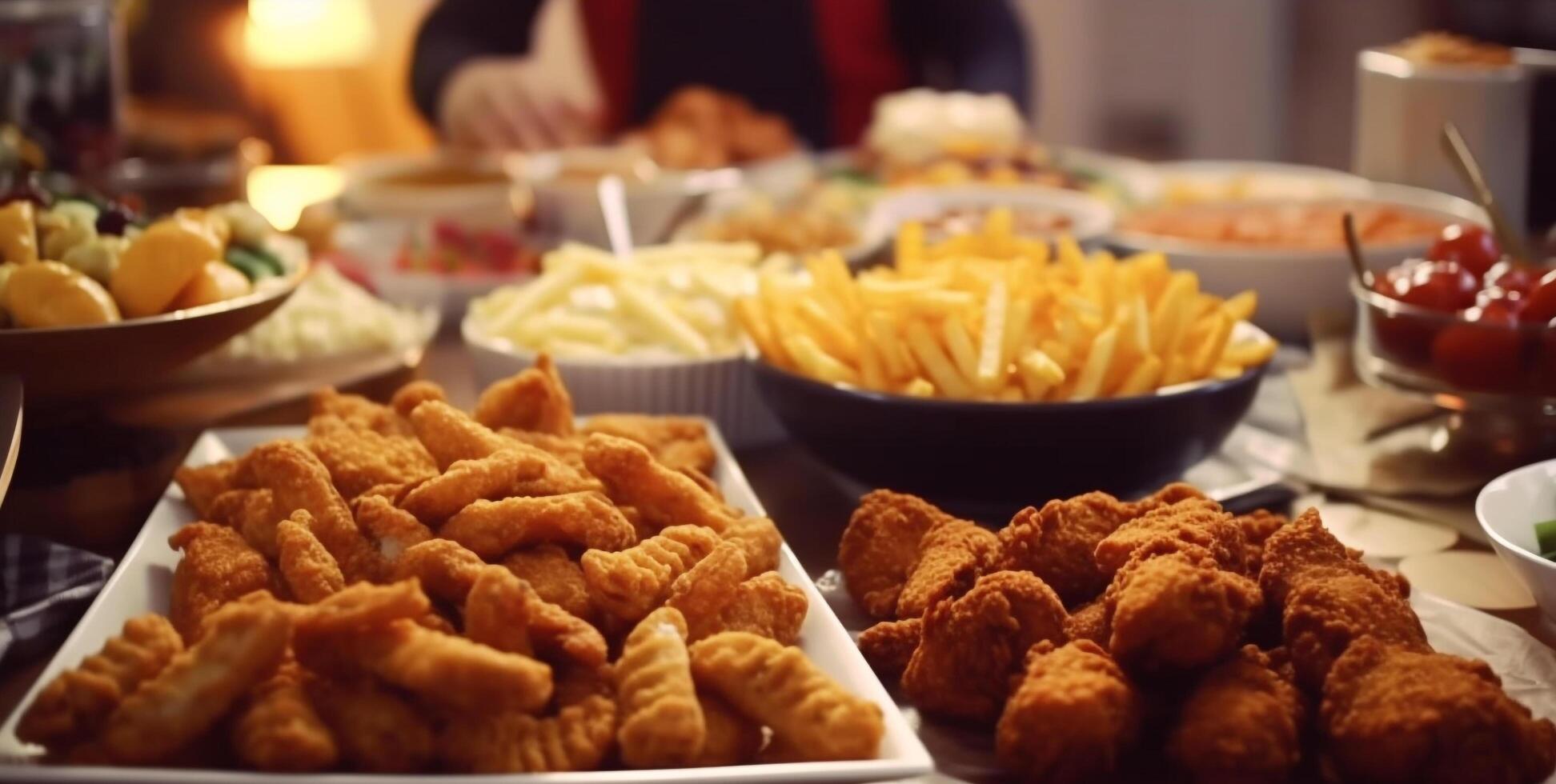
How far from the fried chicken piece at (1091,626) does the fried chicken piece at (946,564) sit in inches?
4.6

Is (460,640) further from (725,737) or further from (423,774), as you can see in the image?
(725,737)

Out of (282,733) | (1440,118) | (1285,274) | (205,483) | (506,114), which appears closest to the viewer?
(282,733)

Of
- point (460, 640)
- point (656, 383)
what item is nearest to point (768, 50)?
point (656, 383)

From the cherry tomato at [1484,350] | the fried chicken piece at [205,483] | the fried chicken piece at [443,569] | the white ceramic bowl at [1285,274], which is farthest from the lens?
the white ceramic bowl at [1285,274]

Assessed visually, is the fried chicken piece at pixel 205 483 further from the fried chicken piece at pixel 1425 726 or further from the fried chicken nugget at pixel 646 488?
the fried chicken piece at pixel 1425 726

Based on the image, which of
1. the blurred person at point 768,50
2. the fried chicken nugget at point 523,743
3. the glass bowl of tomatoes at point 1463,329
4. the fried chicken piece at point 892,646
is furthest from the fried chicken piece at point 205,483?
the blurred person at point 768,50

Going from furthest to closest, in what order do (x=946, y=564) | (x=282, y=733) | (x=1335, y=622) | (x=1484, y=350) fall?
(x=1484, y=350) < (x=946, y=564) < (x=1335, y=622) < (x=282, y=733)

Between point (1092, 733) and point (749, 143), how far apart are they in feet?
10.7

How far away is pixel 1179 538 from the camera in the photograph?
135 centimetres

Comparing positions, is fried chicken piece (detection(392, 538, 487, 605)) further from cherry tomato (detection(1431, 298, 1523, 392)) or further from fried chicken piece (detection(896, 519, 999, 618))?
cherry tomato (detection(1431, 298, 1523, 392))

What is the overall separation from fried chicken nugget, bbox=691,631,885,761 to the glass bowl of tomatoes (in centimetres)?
114

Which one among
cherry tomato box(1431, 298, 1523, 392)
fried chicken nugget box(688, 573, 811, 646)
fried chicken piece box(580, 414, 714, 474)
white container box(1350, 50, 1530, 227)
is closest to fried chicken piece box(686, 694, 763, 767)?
fried chicken nugget box(688, 573, 811, 646)

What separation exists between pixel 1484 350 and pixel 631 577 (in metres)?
1.23

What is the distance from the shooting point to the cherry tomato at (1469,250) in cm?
218
